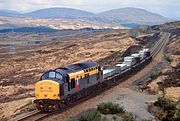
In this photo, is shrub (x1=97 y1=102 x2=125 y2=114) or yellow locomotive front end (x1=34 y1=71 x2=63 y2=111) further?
yellow locomotive front end (x1=34 y1=71 x2=63 y2=111)

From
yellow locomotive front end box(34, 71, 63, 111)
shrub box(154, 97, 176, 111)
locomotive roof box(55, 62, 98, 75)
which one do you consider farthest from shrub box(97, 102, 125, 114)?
locomotive roof box(55, 62, 98, 75)

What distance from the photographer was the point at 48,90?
1359 inches

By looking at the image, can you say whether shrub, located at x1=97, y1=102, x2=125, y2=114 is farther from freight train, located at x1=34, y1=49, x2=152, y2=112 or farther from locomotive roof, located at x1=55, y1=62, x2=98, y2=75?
locomotive roof, located at x1=55, y1=62, x2=98, y2=75

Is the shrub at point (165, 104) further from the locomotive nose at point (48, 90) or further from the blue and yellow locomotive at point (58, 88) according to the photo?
the locomotive nose at point (48, 90)

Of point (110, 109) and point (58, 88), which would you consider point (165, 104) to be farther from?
point (58, 88)

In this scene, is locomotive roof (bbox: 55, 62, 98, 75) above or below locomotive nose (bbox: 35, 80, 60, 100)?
above

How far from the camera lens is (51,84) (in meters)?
34.5

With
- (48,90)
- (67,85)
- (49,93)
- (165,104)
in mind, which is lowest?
(49,93)

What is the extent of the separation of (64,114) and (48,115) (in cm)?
131

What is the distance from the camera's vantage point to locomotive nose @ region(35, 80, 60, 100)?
34250 mm

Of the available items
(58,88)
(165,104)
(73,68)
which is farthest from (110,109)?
(73,68)

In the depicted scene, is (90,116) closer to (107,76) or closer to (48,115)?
(48,115)

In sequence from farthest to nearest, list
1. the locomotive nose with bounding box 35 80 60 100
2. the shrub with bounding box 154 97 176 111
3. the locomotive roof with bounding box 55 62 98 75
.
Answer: the locomotive roof with bounding box 55 62 98 75
the locomotive nose with bounding box 35 80 60 100
the shrub with bounding box 154 97 176 111

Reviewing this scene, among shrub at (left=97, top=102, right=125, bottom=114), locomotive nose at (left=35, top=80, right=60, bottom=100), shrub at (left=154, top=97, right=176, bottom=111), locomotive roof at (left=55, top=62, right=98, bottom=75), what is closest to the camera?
shrub at (left=97, top=102, right=125, bottom=114)
